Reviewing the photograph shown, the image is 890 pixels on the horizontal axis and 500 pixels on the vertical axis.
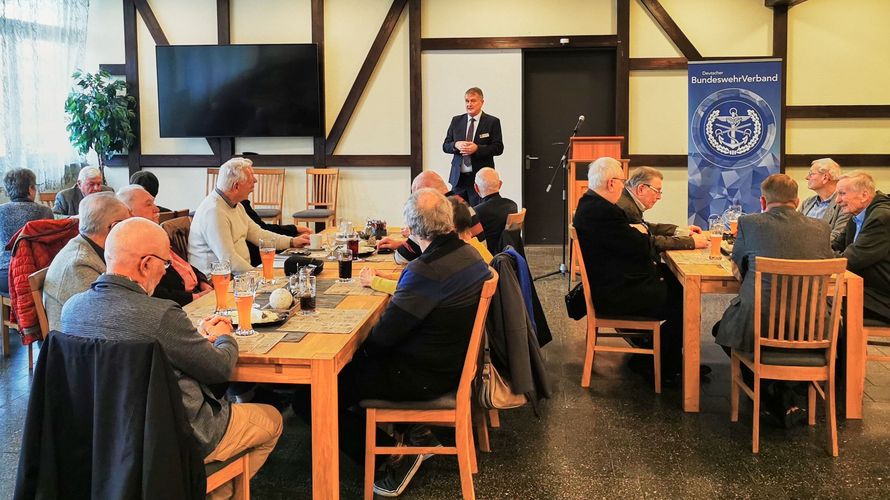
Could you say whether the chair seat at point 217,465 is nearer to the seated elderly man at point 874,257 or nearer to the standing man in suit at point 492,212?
the standing man in suit at point 492,212

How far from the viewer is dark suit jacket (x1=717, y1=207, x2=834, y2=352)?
3.30 meters

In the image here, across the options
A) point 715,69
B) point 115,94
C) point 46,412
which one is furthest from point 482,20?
point 46,412

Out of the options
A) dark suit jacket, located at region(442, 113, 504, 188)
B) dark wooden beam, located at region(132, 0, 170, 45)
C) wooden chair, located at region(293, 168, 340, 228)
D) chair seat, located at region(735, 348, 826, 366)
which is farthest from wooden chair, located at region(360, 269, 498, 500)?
dark wooden beam, located at region(132, 0, 170, 45)

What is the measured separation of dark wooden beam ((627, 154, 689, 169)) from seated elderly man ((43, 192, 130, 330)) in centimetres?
641

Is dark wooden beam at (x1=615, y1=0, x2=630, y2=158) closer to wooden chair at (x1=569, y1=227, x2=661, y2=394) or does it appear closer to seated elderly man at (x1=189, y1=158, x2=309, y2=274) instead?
wooden chair at (x1=569, y1=227, x2=661, y2=394)

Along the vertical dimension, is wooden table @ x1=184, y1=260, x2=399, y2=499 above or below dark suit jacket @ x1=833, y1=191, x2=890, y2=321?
below

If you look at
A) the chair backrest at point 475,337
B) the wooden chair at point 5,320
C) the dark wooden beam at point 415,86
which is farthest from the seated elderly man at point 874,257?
the dark wooden beam at point 415,86

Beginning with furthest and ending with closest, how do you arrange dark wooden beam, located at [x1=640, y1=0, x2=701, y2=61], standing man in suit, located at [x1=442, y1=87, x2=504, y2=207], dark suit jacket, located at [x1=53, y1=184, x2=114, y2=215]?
dark wooden beam, located at [x1=640, y1=0, x2=701, y2=61]
standing man in suit, located at [x1=442, y1=87, x2=504, y2=207]
dark suit jacket, located at [x1=53, y1=184, x2=114, y2=215]

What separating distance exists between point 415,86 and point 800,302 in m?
5.99

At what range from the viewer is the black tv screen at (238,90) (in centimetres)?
846

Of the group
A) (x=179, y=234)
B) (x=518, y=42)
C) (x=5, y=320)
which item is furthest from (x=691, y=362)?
(x=518, y=42)

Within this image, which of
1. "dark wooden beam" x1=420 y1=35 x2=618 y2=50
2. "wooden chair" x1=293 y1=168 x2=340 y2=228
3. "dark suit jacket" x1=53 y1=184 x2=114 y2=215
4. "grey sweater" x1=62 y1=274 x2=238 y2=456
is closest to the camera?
"grey sweater" x1=62 y1=274 x2=238 y2=456

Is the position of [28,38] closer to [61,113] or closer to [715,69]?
[61,113]

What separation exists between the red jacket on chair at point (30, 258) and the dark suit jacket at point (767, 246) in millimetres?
3426
